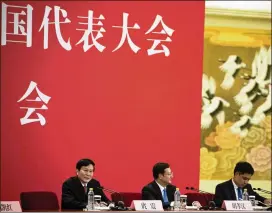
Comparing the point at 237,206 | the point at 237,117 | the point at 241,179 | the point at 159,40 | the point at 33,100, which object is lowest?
the point at 237,206

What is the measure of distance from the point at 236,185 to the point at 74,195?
139 centimetres

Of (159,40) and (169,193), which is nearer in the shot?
(169,193)

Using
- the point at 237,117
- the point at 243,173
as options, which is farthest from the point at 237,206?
the point at 237,117

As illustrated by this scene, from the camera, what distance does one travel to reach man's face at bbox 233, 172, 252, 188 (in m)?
6.03

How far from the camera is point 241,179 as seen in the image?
6.05 meters

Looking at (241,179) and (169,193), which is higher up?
(241,179)

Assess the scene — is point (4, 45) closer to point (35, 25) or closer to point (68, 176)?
point (35, 25)

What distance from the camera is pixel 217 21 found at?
26.1 ft

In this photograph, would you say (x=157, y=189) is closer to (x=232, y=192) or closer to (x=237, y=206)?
(x=232, y=192)

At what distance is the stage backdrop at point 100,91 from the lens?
6.31 metres

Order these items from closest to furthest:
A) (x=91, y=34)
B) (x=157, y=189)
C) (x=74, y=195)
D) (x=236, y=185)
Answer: (x=74, y=195), (x=157, y=189), (x=236, y=185), (x=91, y=34)

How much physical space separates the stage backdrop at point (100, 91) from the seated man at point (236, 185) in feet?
2.44

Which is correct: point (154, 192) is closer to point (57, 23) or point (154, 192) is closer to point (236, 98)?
point (57, 23)

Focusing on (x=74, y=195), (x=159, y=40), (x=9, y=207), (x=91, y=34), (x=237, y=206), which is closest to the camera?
(x=9, y=207)
